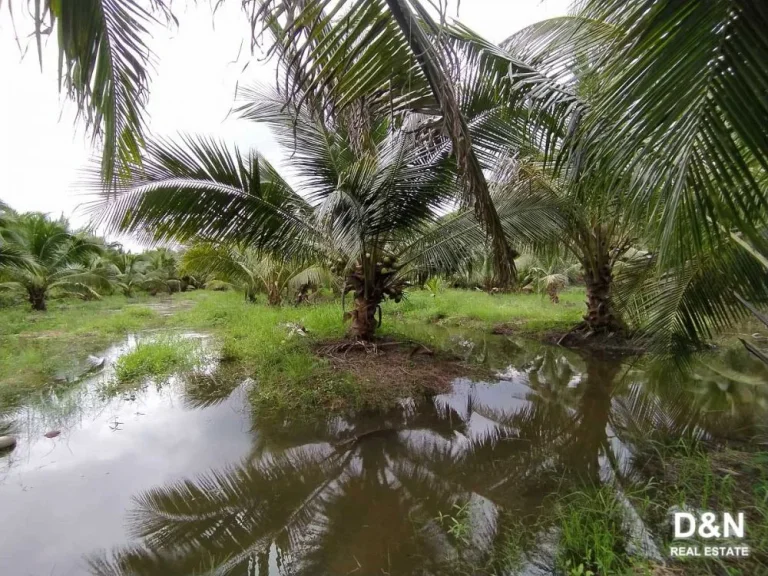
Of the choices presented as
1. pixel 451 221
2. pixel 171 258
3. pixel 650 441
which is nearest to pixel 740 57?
pixel 650 441

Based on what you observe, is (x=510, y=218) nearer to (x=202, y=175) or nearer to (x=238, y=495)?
(x=202, y=175)

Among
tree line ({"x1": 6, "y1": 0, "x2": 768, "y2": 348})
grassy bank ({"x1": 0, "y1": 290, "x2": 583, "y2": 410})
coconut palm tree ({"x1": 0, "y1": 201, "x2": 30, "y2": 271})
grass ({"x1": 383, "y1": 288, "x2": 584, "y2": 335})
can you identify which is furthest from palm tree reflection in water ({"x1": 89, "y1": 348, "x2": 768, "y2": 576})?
coconut palm tree ({"x1": 0, "y1": 201, "x2": 30, "y2": 271})

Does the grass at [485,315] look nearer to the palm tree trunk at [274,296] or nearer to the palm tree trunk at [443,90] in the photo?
the palm tree trunk at [274,296]

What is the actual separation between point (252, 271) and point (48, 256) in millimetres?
4981

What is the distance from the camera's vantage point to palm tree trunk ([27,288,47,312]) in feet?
30.5

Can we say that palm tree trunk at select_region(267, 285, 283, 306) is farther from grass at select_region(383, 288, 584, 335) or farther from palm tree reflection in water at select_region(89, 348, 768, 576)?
palm tree reflection in water at select_region(89, 348, 768, 576)

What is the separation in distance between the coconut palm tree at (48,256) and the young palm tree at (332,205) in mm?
6901

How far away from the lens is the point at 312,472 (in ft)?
8.12

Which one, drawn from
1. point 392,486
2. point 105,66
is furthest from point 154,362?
point 105,66

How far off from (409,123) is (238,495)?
8.23ft

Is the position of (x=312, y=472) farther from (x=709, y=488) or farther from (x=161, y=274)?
(x=161, y=274)

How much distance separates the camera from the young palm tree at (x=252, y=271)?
7.64 m
